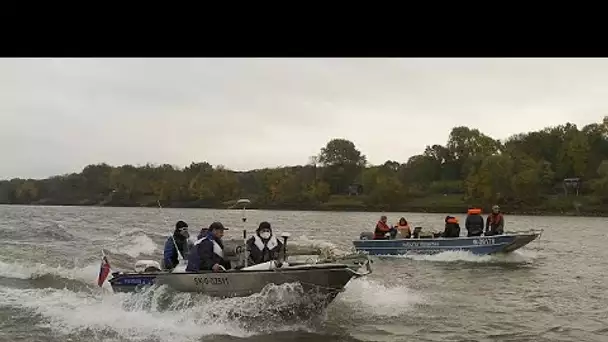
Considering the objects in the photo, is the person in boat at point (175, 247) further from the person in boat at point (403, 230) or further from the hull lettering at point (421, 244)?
the person in boat at point (403, 230)

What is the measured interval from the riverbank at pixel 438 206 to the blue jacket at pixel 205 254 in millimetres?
57341

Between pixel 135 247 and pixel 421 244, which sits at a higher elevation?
pixel 421 244

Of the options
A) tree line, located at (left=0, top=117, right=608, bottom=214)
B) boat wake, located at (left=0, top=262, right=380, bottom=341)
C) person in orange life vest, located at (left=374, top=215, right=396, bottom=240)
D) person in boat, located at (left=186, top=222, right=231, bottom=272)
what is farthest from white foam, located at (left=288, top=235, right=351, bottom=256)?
tree line, located at (left=0, top=117, right=608, bottom=214)

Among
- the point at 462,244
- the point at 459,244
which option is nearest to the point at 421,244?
the point at 459,244

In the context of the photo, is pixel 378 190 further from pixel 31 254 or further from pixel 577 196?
pixel 31 254

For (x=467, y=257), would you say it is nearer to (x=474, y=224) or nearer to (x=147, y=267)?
(x=474, y=224)

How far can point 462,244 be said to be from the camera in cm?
2400

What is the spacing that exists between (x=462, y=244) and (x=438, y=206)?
6319 cm
